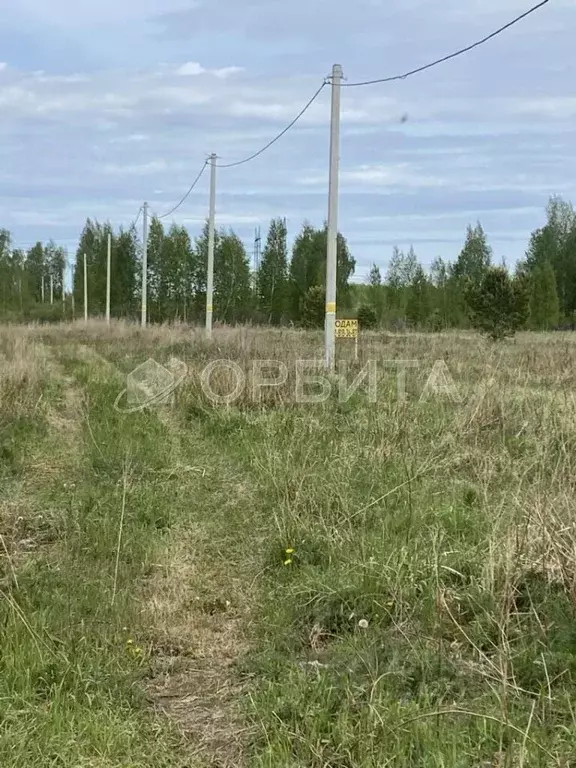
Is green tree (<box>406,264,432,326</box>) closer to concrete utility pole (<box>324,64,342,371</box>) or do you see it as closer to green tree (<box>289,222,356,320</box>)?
green tree (<box>289,222,356,320</box>)

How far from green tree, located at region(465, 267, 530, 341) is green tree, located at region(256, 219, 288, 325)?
19.7 m

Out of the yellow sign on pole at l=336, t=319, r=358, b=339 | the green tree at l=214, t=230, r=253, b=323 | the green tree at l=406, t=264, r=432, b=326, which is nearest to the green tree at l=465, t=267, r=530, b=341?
the green tree at l=406, t=264, r=432, b=326

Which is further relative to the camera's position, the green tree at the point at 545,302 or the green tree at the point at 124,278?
the green tree at the point at 124,278

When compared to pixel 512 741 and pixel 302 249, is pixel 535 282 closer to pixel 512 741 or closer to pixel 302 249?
pixel 302 249

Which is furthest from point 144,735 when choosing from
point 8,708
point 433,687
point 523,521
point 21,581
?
point 523,521

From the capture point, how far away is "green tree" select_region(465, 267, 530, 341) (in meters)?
27.6

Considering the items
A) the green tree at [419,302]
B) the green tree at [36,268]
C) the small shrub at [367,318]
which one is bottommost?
the small shrub at [367,318]

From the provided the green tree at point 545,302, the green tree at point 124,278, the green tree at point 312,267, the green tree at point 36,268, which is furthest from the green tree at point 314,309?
the green tree at point 36,268

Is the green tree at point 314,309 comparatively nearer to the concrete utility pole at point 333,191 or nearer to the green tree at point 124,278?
the green tree at point 124,278

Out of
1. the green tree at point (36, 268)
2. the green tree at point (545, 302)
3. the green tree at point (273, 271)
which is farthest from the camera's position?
the green tree at point (36, 268)

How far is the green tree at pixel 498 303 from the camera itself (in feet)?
90.5

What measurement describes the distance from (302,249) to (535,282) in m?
14.3

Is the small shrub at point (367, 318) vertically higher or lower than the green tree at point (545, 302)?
lower

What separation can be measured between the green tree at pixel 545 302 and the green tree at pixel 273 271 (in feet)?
47.4
